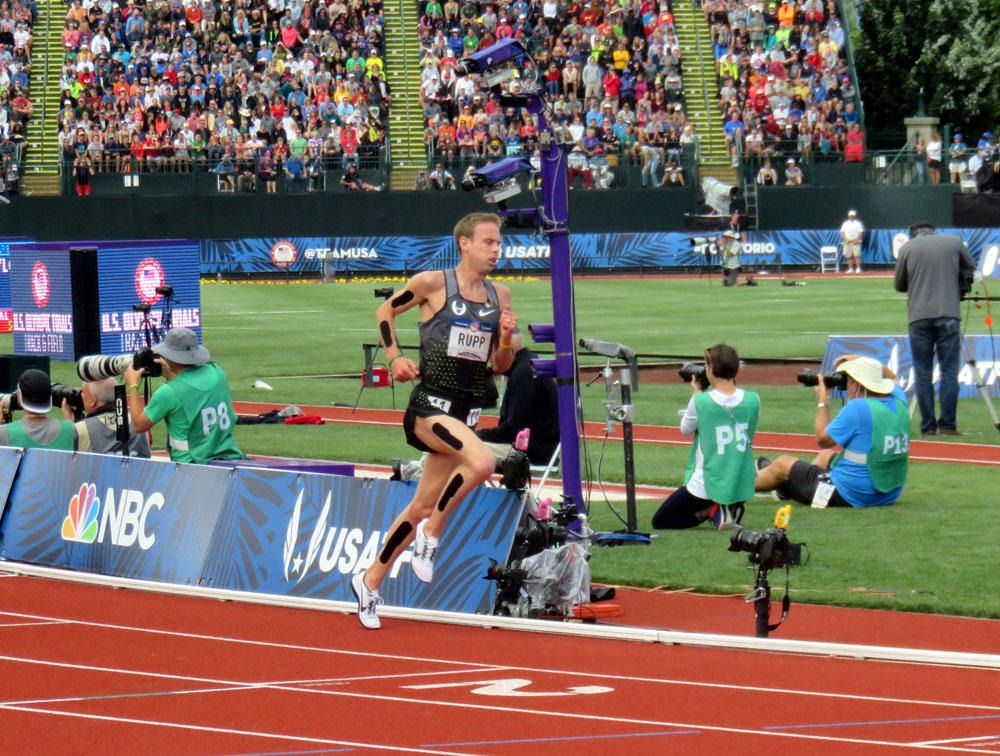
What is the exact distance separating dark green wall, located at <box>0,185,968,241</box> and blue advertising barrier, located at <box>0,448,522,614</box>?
34.0 metres

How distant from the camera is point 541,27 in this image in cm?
5131

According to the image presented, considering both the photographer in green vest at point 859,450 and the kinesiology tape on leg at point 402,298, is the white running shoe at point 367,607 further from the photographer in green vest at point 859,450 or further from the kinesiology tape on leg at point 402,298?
the photographer in green vest at point 859,450

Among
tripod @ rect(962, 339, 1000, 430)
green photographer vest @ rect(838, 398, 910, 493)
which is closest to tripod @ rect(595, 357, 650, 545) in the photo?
green photographer vest @ rect(838, 398, 910, 493)

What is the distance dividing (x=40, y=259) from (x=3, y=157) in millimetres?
20889

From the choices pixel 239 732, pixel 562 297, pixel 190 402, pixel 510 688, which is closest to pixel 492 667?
pixel 510 688

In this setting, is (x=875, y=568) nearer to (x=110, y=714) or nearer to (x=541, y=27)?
(x=110, y=714)

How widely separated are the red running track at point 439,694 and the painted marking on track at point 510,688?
0.02 m

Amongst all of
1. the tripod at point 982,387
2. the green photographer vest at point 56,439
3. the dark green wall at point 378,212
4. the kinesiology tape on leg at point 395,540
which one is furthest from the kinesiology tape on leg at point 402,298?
the dark green wall at point 378,212

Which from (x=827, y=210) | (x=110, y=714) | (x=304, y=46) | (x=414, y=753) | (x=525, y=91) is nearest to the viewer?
(x=414, y=753)

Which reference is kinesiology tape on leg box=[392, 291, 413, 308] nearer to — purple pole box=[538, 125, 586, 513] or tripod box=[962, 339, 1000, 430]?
purple pole box=[538, 125, 586, 513]

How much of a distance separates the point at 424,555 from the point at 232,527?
1916mm

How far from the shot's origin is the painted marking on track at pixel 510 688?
755 centimetres

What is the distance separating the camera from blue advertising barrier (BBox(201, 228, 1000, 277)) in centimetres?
4591

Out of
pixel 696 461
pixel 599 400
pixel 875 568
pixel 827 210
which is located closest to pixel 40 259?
pixel 599 400
